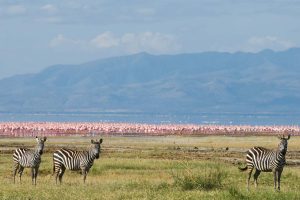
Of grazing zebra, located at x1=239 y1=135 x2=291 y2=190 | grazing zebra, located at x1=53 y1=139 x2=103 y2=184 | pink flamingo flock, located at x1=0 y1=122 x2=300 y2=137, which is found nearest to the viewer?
grazing zebra, located at x1=239 y1=135 x2=291 y2=190

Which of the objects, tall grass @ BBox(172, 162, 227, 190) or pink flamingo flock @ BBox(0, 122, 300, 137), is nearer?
tall grass @ BBox(172, 162, 227, 190)

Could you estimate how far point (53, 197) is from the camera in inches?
1015

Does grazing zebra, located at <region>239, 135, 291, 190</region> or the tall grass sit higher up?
grazing zebra, located at <region>239, 135, 291, 190</region>

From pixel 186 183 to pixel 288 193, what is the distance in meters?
3.77

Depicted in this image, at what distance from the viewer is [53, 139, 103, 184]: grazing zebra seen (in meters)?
31.2

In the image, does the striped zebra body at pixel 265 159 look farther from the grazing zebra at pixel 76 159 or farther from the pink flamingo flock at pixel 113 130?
the pink flamingo flock at pixel 113 130

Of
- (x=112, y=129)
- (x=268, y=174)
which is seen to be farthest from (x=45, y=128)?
(x=268, y=174)

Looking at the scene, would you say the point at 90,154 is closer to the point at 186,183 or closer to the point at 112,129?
the point at 186,183

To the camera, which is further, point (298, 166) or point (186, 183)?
point (298, 166)

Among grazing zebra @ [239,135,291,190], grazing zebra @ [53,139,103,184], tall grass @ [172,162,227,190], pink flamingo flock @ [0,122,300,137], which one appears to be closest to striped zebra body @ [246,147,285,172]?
grazing zebra @ [239,135,291,190]

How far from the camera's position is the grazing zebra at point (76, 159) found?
31250 mm

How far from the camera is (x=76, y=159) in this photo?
31.4 meters

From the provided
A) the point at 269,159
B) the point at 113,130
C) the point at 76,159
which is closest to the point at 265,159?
the point at 269,159

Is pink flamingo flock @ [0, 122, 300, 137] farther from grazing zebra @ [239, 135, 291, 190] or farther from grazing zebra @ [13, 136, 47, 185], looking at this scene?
grazing zebra @ [239, 135, 291, 190]
